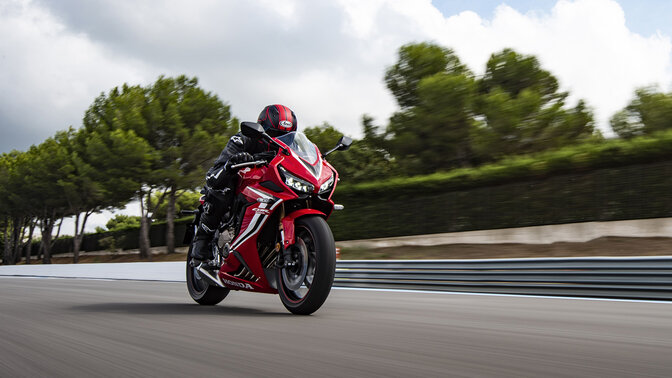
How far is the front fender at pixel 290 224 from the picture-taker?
5156 mm

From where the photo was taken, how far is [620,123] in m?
21.0

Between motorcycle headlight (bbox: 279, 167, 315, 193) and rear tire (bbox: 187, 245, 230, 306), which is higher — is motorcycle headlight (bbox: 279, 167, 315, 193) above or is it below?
above

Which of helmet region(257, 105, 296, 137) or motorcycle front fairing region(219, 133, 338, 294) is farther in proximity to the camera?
helmet region(257, 105, 296, 137)

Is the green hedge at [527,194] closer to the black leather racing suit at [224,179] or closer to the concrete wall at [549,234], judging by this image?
the concrete wall at [549,234]

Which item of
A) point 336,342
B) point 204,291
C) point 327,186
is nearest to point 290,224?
point 327,186

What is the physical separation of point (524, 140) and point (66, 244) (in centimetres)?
6010

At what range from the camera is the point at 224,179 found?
6184 mm

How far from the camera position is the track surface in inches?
112

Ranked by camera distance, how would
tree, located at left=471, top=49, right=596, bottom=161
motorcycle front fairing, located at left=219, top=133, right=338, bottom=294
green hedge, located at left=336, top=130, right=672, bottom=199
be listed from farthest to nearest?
tree, located at left=471, top=49, right=596, bottom=161 < green hedge, located at left=336, top=130, right=672, bottom=199 < motorcycle front fairing, located at left=219, top=133, right=338, bottom=294

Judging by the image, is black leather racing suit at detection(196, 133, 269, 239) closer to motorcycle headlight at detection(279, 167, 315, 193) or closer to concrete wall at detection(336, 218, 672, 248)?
motorcycle headlight at detection(279, 167, 315, 193)

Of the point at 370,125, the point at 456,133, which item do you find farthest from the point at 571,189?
the point at 370,125

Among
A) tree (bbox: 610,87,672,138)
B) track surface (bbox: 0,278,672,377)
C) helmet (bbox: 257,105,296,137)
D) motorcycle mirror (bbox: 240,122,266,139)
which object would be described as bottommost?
track surface (bbox: 0,278,672,377)

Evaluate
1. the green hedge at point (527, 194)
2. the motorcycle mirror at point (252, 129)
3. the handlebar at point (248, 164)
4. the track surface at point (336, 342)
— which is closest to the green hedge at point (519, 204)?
the green hedge at point (527, 194)

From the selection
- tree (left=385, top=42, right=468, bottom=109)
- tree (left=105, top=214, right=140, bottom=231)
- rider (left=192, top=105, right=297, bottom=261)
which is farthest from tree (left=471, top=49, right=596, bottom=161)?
tree (left=105, top=214, right=140, bottom=231)
